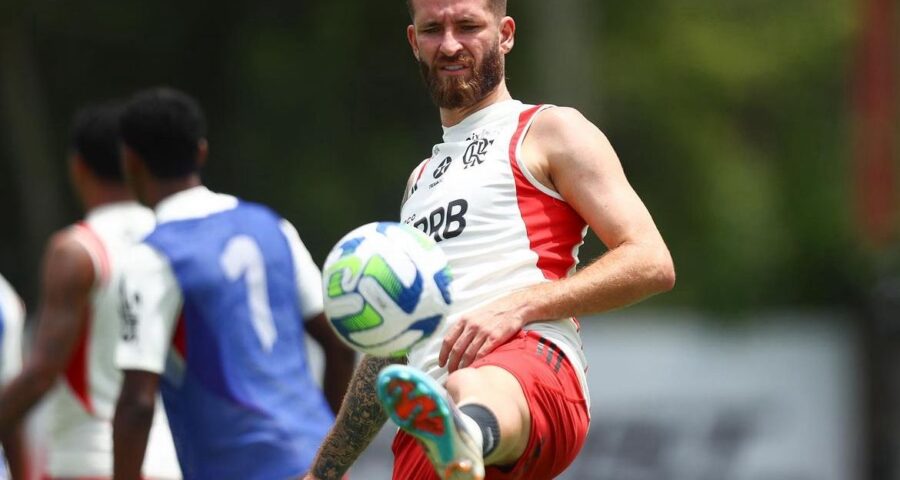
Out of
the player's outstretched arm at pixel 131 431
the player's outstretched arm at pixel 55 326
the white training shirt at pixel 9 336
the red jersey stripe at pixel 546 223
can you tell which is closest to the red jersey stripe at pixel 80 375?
the player's outstretched arm at pixel 55 326

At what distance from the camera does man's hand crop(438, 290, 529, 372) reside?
189 inches

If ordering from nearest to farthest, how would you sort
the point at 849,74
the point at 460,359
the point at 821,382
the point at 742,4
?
the point at 460,359 → the point at 821,382 → the point at 849,74 → the point at 742,4

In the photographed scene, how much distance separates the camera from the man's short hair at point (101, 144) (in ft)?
25.7

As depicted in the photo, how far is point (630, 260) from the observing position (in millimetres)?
4918

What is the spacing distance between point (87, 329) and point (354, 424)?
2.23 meters

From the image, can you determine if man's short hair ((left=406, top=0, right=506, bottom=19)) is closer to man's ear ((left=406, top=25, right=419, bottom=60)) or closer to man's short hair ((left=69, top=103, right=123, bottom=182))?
man's ear ((left=406, top=25, right=419, bottom=60))

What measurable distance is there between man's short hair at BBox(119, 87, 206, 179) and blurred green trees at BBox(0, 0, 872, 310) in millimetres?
14216

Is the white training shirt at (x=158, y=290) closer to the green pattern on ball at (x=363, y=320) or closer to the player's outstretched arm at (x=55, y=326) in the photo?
the player's outstretched arm at (x=55, y=326)

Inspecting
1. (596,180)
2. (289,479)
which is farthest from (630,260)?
(289,479)

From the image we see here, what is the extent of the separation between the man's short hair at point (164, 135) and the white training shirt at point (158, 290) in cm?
13

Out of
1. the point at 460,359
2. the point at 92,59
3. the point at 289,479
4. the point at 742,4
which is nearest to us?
the point at 460,359

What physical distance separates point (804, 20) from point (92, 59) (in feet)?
34.3

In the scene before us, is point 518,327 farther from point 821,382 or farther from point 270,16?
point 270,16

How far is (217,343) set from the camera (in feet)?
20.8
